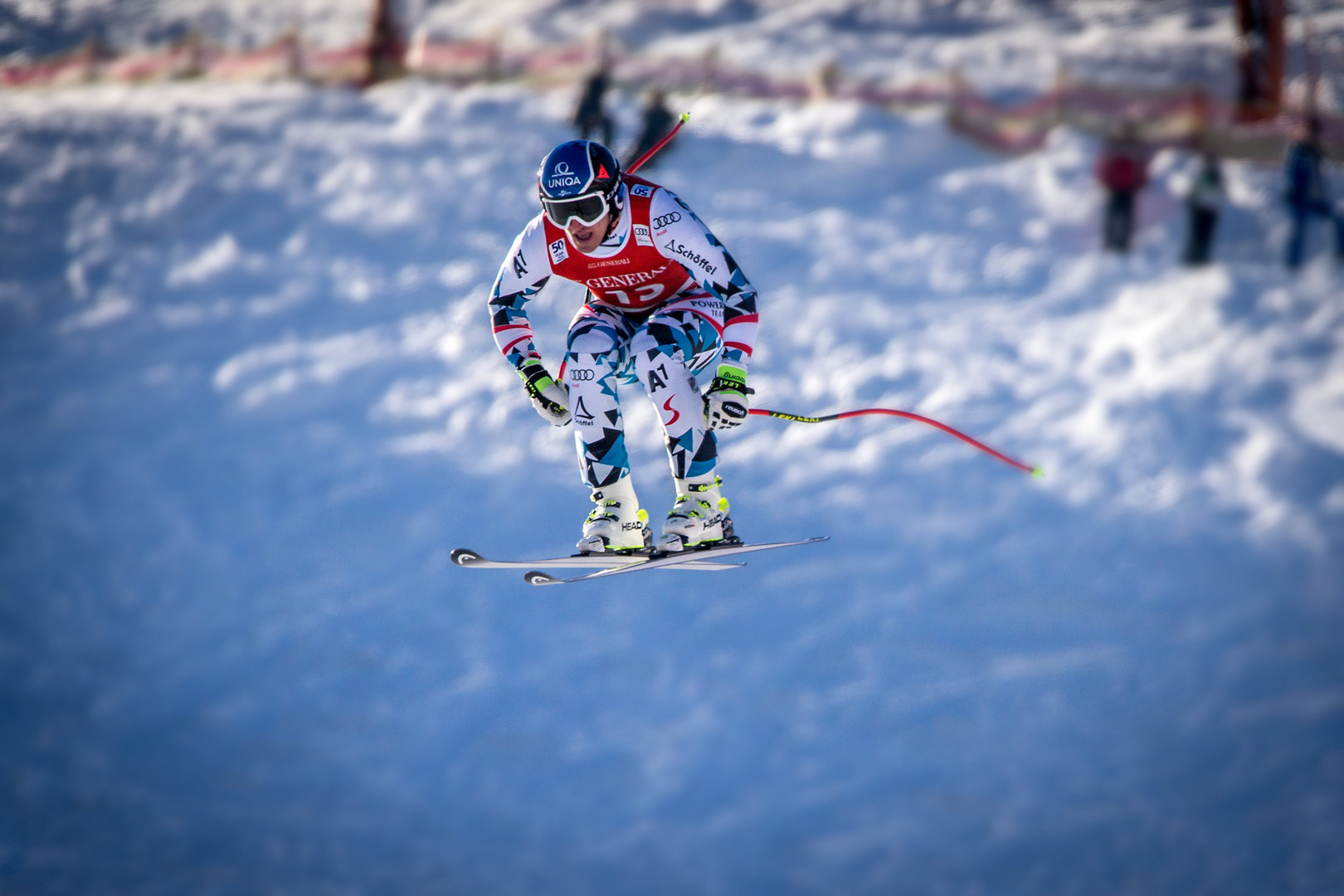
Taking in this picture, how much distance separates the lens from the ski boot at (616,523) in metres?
7.67

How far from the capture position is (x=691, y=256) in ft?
24.1

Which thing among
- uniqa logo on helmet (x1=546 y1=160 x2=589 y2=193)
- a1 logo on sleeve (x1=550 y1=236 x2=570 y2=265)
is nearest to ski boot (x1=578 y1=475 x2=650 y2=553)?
a1 logo on sleeve (x1=550 y1=236 x2=570 y2=265)

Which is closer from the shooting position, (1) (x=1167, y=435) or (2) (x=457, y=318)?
(1) (x=1167, y=435)

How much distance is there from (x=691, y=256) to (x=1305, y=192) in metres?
16.5

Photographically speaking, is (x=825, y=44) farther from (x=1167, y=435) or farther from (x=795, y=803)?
(x=795, y=803)

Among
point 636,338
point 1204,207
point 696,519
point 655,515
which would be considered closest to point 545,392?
point 636,338

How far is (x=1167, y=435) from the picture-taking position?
79.5 feet

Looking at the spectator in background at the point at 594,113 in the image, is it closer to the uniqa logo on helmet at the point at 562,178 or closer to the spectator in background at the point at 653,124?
the spectator in background at the point at 653,124

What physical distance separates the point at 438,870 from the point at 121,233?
1583 cm

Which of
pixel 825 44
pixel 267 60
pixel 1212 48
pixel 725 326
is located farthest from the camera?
pixel 267 60

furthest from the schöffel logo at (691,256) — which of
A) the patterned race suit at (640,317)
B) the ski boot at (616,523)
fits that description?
the ski boot at (616,523)

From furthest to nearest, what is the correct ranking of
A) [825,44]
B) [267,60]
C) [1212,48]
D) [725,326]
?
[267,60], [825,44], [1212,48], [725,326]

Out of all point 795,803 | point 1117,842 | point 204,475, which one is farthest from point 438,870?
point 1117,842

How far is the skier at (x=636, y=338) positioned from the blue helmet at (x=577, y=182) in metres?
0.02
